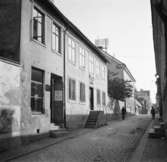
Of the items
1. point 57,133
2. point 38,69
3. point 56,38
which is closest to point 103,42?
point 56,38

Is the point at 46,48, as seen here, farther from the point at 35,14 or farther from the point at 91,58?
the point at 91,58

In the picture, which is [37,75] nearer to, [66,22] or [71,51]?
[66,22]

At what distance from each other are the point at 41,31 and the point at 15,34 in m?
2.74

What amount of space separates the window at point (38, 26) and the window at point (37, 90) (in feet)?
5.75

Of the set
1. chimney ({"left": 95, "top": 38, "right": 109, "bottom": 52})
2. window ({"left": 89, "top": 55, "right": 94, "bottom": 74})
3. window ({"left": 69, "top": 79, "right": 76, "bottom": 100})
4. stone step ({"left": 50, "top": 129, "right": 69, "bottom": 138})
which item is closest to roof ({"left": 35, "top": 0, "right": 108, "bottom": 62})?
window ({"left": 89, "top": 55, "right": 94, "bottom": 74})

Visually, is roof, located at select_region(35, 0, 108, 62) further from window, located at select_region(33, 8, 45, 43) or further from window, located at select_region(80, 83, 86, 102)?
window, located at select_region(80, 83, 86, 102)

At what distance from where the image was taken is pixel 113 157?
970cm

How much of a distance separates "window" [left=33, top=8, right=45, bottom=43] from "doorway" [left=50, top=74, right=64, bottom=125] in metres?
3.32

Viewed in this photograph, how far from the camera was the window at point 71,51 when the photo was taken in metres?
19.8

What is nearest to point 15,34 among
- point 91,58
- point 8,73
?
point 8,73

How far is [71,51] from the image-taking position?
20250 mm

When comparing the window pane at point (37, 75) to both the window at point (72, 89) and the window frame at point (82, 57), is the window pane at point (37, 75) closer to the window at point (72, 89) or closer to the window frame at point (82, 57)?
the window at point (72, 89)

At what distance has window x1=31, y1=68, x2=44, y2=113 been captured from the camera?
46.2ft

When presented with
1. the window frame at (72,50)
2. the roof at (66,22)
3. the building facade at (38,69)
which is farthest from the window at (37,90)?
the window frame at (72,50)
